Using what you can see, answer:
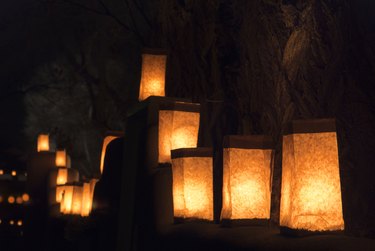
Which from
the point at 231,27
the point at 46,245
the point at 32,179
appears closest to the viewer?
the point at 231,27

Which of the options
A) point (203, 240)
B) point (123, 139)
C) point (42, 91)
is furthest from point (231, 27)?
point (42, 91)

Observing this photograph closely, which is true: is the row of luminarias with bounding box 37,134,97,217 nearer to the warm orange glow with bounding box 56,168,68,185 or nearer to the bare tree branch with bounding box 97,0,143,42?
the warm orange glow with bounding box 56,168,68,185

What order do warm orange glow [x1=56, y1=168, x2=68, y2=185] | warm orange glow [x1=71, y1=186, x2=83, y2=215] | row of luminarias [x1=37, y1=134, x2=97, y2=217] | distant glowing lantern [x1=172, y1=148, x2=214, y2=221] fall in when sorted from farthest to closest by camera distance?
warm orange glow [x1=56, y1=168, x2=68, y2=185] → warm orange glow [x1=71, y1=186, x2=83, y2=215] → row of luminarias [x1=37, y1=134, x2=97, y2=217] → distant glowing lantern [x1=172, y1=148, x2=214, y2=221]

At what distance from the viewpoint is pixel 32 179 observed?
19.2 meters

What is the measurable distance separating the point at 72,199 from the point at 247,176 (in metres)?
9.12

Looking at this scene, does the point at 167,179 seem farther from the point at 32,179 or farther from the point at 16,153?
the point at 16,153

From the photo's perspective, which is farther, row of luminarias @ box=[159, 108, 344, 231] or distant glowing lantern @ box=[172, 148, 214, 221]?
distant glowing lantern @ box=[172, 148, 214, 221]

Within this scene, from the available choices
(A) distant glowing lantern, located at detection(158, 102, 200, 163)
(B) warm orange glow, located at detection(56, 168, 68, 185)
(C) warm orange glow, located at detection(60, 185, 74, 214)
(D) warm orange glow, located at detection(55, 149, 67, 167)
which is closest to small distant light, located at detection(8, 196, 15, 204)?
(D) warm orange glow, located at detection(55, 149, 67, 167)

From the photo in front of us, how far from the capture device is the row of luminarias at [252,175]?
15.8 ft

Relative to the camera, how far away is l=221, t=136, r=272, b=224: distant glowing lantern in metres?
6.06

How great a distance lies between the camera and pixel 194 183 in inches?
284

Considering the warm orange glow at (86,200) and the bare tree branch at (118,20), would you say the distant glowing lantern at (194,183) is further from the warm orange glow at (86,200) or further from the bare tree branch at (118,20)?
the bare tree branch at (118,20)

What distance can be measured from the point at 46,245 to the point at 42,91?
821 cm

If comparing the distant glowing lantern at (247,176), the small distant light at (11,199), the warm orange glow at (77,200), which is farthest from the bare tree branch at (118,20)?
the distant glowing lantern at (247,176)
